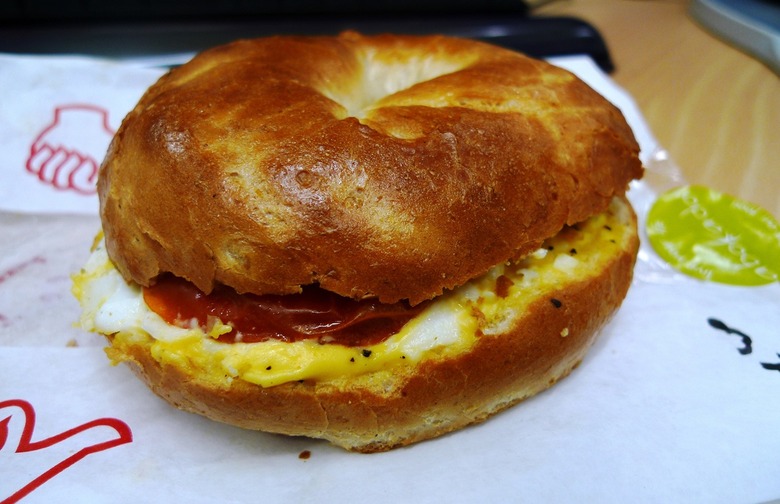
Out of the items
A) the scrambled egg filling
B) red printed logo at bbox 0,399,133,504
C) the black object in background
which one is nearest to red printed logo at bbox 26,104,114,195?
the black object in background

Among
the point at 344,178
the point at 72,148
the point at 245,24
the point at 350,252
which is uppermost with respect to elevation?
the point at 344,178

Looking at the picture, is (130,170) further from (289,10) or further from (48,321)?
(289,10)

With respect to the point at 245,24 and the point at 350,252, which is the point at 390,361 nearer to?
the point at 350,252

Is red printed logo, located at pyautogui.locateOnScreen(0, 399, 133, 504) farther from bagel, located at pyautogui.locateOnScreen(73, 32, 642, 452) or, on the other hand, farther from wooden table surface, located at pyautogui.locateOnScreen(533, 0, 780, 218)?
wooden table surface, located at pyautogui.locateOnScreen(533, 0, 780, 218)

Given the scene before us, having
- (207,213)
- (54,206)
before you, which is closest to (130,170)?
(207,213)

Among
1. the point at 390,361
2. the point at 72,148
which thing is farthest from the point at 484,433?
the point at 72,148

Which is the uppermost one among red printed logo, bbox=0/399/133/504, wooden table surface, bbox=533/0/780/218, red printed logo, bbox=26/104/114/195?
red printed logo, bbox=26/104/114/195

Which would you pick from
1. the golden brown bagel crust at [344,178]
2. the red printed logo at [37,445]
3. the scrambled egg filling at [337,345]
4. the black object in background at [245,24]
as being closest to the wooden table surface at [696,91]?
the black object in background at [245,24]
